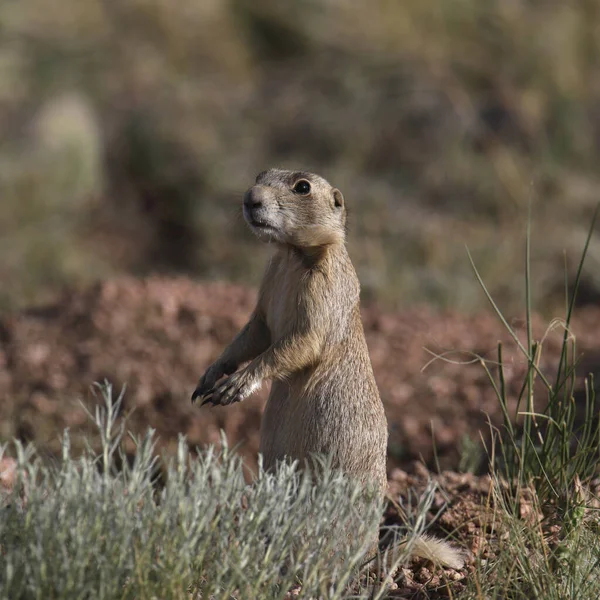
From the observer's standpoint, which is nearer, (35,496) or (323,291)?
(35,496)

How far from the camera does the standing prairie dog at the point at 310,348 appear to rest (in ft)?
11.7

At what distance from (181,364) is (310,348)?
3.03 m

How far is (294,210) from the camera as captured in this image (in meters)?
3.63

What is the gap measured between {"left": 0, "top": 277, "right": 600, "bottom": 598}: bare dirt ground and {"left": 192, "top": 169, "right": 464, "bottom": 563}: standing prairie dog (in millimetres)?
717

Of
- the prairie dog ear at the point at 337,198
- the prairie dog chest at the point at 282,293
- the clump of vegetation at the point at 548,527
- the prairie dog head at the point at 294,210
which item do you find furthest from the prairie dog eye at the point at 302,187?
the clump of vegetation at the point at 548,527

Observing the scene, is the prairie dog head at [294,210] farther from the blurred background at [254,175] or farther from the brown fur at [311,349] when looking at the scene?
the blurred background at [254,175]

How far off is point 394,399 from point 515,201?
6.43 m

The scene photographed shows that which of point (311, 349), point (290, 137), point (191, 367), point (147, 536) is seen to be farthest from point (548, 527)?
point (290, 137)

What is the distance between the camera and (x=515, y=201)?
39.6 ft

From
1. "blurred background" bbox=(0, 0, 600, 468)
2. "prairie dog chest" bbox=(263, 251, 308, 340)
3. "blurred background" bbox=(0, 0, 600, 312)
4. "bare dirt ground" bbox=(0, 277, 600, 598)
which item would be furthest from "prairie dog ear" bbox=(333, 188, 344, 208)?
"blurred background" bbox=(0, 0, 600, 312)

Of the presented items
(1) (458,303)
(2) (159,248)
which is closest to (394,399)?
(1) (458,303)

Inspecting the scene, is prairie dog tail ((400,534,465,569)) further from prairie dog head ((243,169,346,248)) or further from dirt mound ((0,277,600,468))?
dirt mound ((0,277,600,468))

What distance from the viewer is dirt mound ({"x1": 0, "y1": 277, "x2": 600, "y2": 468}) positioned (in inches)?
226

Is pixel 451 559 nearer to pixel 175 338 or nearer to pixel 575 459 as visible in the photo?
pixel 575 459
